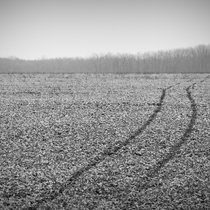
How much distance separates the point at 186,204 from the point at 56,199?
11.2ft

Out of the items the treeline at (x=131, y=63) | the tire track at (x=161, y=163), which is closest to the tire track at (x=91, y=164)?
the tire track at (x=161, y=163)

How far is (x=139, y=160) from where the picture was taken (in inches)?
323

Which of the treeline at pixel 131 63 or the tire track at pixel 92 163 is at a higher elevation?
the treeline at pixel 131 63

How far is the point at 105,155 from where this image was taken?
861cm

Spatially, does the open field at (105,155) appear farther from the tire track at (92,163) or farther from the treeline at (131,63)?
the treeline at (131,63)

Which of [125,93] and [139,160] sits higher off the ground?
[125,93]

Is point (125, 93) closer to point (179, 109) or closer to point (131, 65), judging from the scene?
point (179, 109)

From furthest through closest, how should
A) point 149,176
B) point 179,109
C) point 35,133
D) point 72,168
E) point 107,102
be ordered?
1. point 107,102
2. point 179,109
3. point 35,133
4. point 72,168
5. point 149,176

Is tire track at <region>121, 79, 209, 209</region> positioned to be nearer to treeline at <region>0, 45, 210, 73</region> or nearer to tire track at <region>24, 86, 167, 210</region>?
tire track at <region>24, 86, 167, 210</region>

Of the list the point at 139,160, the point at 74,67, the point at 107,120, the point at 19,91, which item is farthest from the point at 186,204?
the point at 74,67

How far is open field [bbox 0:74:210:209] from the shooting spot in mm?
6191

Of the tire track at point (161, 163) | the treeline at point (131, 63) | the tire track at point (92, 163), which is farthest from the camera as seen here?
the treeline at point (131, 63)

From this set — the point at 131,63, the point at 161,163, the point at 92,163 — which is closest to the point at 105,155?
the point at 92,163

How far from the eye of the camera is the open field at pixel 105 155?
6191mm
